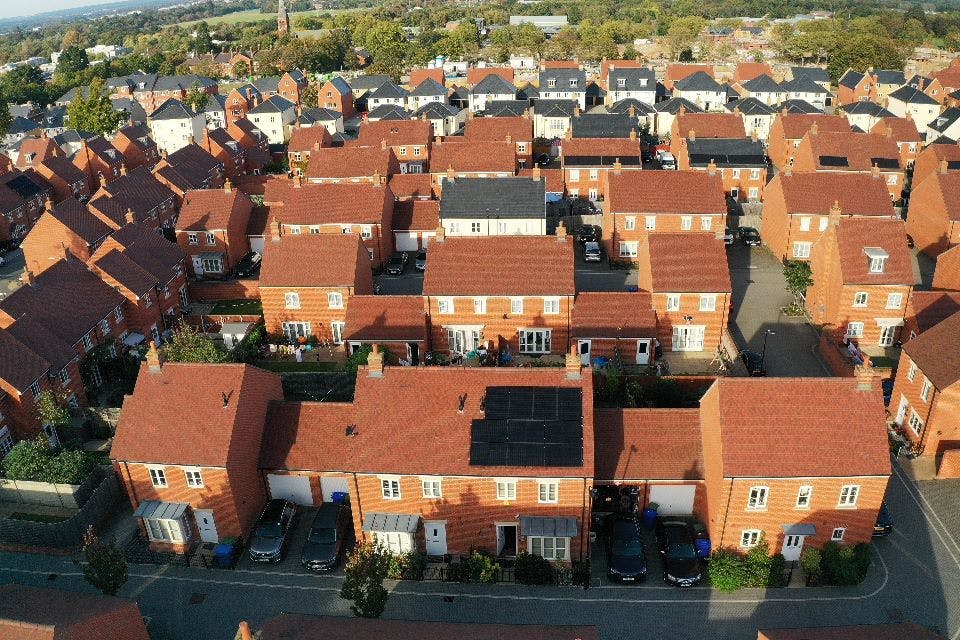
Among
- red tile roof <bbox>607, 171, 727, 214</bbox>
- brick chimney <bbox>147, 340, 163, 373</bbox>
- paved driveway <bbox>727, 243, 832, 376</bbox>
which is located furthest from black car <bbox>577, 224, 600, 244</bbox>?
brick chimney <bbox>147, 340, 163, 373</bbox>

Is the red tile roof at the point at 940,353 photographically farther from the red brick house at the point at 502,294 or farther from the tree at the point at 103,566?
the tree at the point at 103,566

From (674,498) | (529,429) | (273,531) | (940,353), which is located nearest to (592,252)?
(940,353)

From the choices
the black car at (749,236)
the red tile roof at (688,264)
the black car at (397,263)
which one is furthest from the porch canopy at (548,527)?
the black car at (749,236)

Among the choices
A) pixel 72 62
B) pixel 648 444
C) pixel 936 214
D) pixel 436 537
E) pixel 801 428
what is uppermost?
pixel 801 428

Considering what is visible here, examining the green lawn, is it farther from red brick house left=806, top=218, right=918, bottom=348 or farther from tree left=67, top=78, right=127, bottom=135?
tree left=67, top=78, right=127, bottom=135

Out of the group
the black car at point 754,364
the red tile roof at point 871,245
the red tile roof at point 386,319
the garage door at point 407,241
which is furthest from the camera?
the garage door at point 407,241

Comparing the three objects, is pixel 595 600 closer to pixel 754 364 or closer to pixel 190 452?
pixel 190 452
